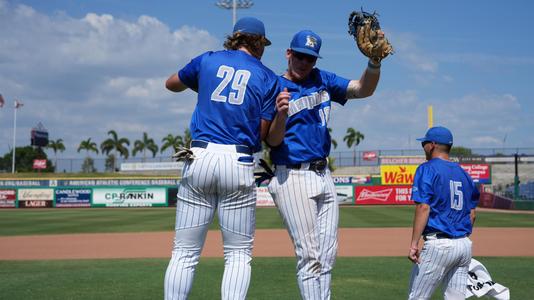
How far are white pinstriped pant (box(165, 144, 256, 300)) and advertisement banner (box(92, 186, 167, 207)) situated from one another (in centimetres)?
2964

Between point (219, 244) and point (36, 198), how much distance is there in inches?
911

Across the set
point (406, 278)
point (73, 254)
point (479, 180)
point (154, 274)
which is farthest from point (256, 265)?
point (479, 180)

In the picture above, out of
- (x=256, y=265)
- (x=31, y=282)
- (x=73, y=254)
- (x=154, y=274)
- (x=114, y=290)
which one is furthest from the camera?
(x=73, y=254)

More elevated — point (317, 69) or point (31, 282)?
point (317, 69)

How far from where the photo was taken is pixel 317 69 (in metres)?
4.45

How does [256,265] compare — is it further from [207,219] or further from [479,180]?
[479,180]

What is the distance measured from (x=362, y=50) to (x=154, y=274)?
5.49 metres

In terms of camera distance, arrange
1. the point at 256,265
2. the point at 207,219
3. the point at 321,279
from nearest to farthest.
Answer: the point at 207,219
the point at 321,279
the point at 256,265

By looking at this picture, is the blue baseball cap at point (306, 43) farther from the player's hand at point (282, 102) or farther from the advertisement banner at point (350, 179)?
the advertisement banner at point (350, 179)

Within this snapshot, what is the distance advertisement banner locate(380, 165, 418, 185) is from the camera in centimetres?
3694

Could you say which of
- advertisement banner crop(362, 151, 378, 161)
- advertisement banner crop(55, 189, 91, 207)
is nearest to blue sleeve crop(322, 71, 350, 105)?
advertisement banner crop(55, 189, 91, 207)

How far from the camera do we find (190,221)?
3.65 m

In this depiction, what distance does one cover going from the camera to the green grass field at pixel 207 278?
671cm

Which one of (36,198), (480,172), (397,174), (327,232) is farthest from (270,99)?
(480,172)
